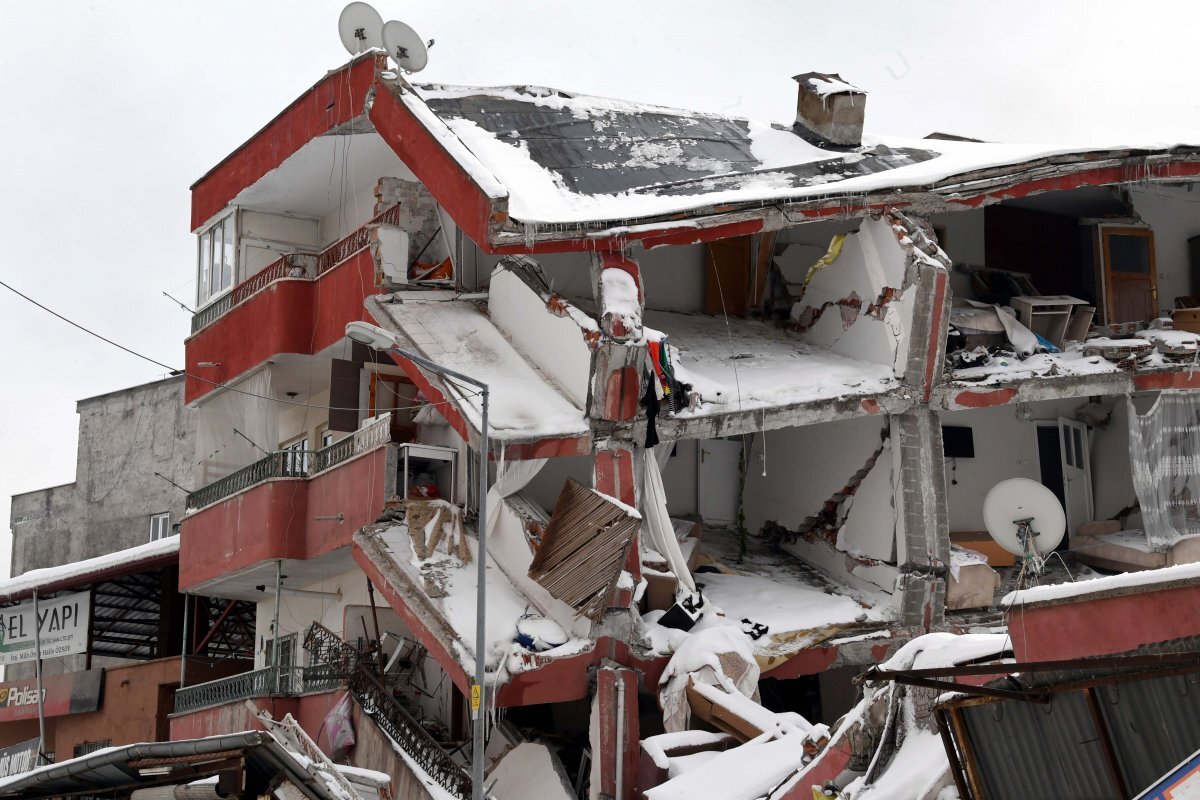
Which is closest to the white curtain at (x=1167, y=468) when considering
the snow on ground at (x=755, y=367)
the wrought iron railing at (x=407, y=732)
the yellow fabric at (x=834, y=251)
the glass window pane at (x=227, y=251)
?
the snow on ground at (x=755, y=367)

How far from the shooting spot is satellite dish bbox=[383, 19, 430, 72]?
82.5 ft

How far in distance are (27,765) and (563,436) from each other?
13074 mm

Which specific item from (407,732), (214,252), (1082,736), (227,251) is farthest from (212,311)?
(1082,736)

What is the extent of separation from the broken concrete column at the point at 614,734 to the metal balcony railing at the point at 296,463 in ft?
18.7

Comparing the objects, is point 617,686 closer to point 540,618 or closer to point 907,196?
point 540,618

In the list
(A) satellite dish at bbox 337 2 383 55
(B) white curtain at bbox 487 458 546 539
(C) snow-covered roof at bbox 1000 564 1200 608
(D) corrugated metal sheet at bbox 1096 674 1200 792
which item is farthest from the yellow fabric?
(D) corrugated metal sheet at bbox 1096 674 1200 792

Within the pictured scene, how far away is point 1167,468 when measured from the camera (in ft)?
78.6

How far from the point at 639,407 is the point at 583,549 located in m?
2.33

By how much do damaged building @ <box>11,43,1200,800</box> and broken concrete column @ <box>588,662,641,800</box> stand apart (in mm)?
50

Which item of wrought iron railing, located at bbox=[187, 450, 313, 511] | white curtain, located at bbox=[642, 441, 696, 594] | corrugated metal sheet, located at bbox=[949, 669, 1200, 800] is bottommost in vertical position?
corrugated metal sheet, located at bbox=[949, 669, 1200, 800]

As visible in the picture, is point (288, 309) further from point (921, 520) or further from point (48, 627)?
point (921, 520)

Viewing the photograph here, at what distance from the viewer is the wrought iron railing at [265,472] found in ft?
84.5

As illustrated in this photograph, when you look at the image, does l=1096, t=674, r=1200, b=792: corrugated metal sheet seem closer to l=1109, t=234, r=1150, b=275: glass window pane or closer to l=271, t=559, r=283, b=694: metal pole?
l=271, t=559, r=283, b=694: metal pole

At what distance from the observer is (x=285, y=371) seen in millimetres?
27906
